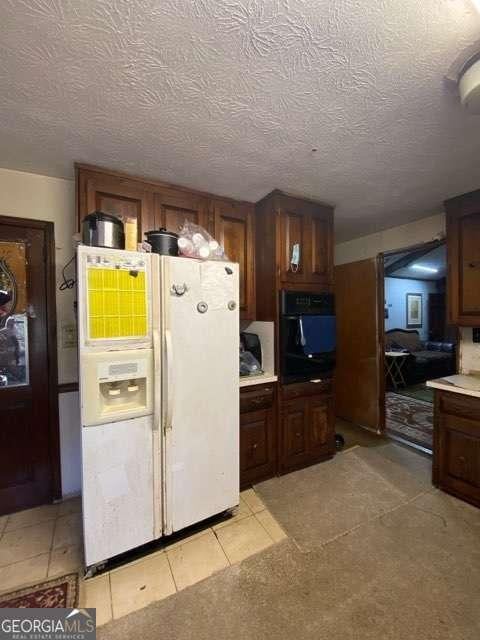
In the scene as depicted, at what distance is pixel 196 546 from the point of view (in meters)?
1.62

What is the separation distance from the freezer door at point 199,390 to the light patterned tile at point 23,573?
0.67m

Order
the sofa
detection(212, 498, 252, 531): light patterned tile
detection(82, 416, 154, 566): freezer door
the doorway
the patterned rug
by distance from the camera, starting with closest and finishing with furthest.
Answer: detection(82, 416, 154, 566): freezer door
detection(212, 498, 252, 531): light patterned tile
the patterned rug
the doorway
the sofa

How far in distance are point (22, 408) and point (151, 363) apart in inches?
46.0

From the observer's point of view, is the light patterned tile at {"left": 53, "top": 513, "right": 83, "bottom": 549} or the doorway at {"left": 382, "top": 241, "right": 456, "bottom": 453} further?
the doorway at {"left": 382, "top": 241, "right": 456, "bottom": 453}

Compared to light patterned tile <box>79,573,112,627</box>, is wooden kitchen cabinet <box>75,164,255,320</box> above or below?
above

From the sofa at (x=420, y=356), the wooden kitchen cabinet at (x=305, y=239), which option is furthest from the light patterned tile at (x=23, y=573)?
the sofa at (x=420, y=356)

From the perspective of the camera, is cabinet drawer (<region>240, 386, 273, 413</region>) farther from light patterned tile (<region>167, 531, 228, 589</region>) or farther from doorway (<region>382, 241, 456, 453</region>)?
doorway (<region>382, 241, 456, 453</region>)

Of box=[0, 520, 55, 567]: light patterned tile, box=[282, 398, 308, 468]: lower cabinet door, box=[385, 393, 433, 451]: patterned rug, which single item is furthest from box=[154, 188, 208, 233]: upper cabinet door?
box=[385, 393, 433, 451]: patterned rug

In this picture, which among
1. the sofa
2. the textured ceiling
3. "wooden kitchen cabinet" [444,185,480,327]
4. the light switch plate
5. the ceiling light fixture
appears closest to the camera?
the textured ceiling

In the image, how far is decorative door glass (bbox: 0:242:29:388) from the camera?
187 cm

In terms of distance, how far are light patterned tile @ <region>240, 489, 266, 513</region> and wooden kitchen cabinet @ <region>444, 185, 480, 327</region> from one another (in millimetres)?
2120

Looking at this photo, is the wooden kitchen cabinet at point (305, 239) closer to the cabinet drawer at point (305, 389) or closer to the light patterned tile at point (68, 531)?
the cabinet drawer at point (305, 389)

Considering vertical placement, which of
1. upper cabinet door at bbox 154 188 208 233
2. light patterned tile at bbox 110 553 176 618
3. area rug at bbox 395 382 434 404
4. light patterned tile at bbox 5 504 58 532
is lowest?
light patterned tile at bbox 5 504 58 532

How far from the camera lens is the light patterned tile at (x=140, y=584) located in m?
1.29
